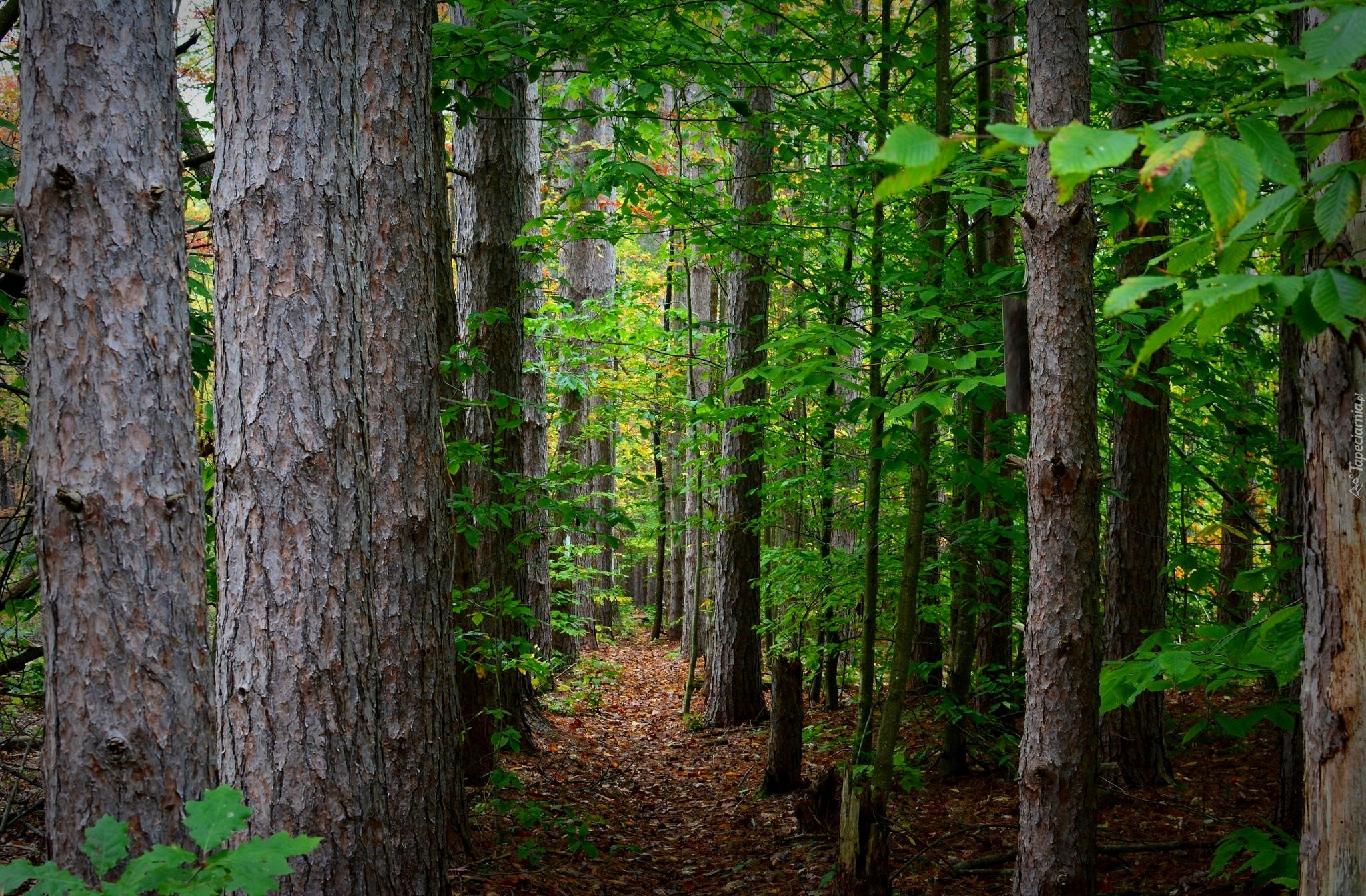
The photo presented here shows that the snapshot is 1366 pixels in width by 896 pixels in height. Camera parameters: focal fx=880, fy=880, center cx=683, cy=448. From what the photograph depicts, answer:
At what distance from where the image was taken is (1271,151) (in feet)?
4.64

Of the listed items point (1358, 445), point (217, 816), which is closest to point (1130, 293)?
point (1358, 445)

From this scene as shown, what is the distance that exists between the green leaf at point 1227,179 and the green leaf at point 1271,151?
7cm

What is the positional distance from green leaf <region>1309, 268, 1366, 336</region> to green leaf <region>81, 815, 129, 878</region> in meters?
2.87

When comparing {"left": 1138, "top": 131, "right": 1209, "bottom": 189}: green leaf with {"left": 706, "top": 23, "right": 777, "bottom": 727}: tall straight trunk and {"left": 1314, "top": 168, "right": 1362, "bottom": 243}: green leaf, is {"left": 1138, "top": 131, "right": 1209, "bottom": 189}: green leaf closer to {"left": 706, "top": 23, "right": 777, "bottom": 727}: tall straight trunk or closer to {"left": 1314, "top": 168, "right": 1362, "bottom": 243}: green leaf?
{"left": 1314, "top": 168, "right": 1362, "bottom": 243}: green leaf

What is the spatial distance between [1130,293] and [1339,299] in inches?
17.8

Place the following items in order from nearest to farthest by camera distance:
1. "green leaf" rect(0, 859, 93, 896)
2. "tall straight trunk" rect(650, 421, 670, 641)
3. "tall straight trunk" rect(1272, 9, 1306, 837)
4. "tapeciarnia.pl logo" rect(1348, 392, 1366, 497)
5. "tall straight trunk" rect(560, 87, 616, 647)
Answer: "tapeciarnia.pl logo" rect(1348, 392, 1366, 497), "green leaf" rect(0, 859, 93, 896), "tall straight trunk" rect(1272, 9, 1306, 837), "tall straight trunk" rect(560, 87, 616, 647), "tall straight trunk" rect(650, 421, 670, 641)

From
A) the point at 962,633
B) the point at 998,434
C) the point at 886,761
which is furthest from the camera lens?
the point at 962,633

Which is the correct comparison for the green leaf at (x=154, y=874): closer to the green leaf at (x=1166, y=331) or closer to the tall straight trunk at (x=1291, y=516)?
the green leaf at (x=1166, y=331)

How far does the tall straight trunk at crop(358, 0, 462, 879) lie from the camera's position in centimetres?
381

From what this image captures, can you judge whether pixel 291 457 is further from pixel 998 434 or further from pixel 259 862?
pixel 998 434

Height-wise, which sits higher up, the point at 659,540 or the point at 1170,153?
the point at 1170,153

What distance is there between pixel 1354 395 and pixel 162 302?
3480 millimetres

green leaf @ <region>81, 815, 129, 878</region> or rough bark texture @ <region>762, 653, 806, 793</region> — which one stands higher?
green leaf @ <region>81, 815, 129, 878</region>

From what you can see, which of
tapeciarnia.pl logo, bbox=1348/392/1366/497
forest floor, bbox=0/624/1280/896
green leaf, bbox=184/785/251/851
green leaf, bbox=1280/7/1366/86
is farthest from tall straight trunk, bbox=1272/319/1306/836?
green leaf, bbox=184/785/251/851
